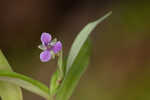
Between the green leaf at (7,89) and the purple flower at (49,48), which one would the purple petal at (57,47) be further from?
the green leaf at (7,89)

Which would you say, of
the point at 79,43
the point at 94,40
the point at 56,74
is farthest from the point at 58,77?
the point at 94,40

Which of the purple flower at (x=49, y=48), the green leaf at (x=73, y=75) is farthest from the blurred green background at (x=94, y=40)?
the purple flower at (x=49, y=48)

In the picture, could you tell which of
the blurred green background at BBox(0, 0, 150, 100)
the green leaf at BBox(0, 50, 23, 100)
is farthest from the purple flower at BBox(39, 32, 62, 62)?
the blurred green background at BBox(0, 0, 150, 100)

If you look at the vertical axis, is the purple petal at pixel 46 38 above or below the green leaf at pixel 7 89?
above

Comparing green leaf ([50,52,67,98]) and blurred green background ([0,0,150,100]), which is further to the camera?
blurred green background ([0,0,150,100])

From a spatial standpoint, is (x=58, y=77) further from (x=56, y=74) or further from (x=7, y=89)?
(x=7, y=89)

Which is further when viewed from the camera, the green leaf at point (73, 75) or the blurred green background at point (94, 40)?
the blurred green background at point (94, 40)

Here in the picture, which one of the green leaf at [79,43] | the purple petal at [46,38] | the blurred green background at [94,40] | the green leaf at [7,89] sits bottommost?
the blurred green background at [94,40]

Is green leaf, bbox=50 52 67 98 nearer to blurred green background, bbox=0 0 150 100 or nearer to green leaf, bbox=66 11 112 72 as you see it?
green leaf, bbox=66 11 112 72
